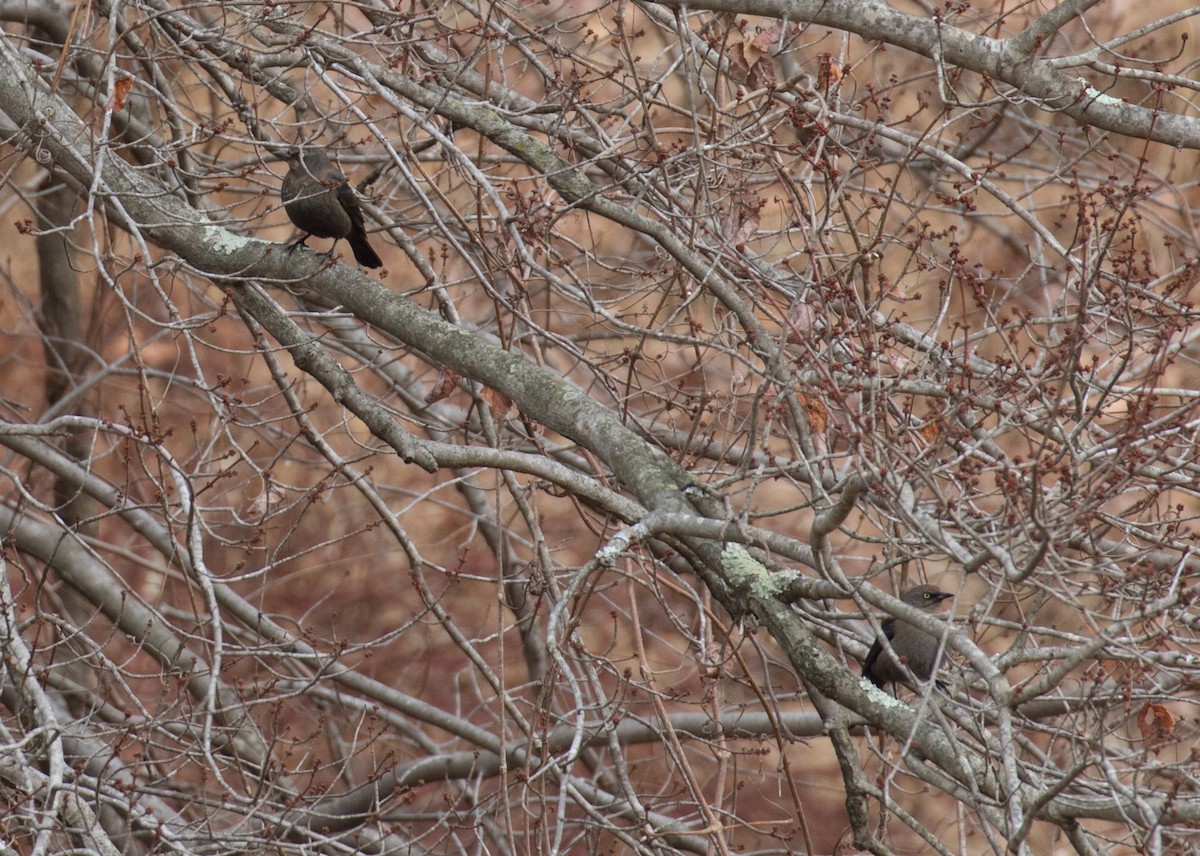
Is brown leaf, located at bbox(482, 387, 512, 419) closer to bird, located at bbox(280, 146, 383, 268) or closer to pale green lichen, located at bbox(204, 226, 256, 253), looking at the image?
pale green lichen, located at bbox(204, 226, 256, 253)

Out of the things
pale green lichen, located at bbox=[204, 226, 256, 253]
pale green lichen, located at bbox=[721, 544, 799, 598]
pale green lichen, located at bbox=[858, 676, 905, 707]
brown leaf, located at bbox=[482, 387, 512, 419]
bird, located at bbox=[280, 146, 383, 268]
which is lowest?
pale green lichen, located at bbox=[858, 676, 905, 707]

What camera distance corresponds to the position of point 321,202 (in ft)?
17.8

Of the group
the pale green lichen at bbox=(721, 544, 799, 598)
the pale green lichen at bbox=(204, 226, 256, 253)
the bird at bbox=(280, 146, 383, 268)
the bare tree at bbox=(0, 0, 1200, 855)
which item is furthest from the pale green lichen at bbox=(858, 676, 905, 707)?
the bird at bbox=(280, 146, 383, 268)

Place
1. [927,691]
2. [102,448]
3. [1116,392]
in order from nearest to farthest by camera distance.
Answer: [927,691], [1116,392], [102,448]

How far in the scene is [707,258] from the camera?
4773 mm

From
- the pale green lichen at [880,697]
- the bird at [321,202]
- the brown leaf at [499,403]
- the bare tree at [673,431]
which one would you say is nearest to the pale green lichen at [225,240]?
the bare tree at [673,431]

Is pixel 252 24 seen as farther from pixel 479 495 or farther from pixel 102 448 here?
pixel 102 448

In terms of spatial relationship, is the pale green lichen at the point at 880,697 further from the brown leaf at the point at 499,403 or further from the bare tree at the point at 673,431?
the brown leaf at the point at 499,403

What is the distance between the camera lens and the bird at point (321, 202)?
17.3ft

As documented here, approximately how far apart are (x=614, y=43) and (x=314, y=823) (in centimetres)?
448

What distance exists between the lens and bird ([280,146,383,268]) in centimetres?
527

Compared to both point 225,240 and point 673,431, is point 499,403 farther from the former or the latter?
point 673,431

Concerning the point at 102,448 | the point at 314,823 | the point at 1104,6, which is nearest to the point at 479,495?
the point at 314,823

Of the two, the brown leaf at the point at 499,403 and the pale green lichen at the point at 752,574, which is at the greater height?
the brown leaf at the point at 499,403
